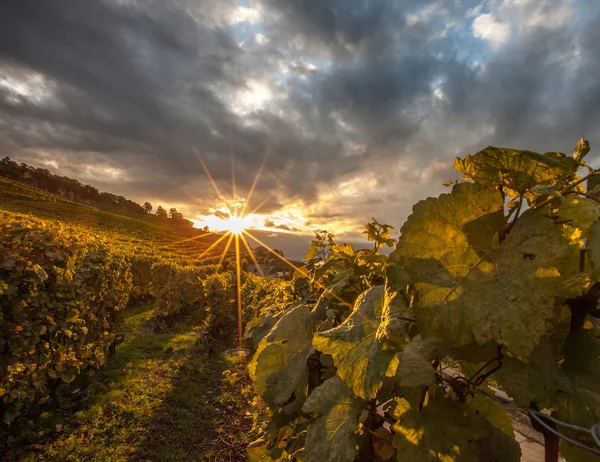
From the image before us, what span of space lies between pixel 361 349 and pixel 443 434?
39 cm

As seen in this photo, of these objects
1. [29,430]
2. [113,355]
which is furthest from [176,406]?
[113,355]

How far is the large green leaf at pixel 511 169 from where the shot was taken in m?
0.83

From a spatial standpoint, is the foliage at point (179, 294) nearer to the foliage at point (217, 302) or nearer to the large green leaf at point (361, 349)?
the foliage at point (217, 302)

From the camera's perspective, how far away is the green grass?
5145mm

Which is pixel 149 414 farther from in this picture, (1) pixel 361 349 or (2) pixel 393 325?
(2) pixel 393 325

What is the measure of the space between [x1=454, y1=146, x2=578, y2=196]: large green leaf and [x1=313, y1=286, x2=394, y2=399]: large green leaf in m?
0.43

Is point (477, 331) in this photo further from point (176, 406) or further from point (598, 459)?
point (176, 406)

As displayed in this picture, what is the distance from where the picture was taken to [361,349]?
2.90ft

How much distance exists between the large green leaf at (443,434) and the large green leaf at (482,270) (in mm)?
354

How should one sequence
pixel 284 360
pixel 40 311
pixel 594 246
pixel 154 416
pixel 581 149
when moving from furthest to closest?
1. pixel 154 416
2. pixel 40 311
3. pixel 284 360
4. pixel 581 149
5. pixel 594 246

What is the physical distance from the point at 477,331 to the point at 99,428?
6.84m

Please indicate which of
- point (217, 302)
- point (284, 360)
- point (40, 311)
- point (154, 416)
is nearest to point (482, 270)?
point (284, 360)

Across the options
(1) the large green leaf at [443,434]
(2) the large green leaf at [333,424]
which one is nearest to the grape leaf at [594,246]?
(1) the large green leaf at [443,434]

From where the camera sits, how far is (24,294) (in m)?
4.87
